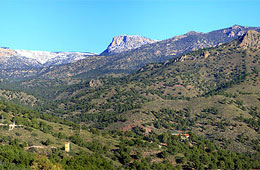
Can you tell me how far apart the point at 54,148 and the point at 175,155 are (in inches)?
1207

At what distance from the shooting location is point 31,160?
5903cm

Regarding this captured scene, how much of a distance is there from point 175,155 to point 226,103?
80871 mm

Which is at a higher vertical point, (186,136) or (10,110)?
(10,110)

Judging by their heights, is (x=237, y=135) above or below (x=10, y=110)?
below

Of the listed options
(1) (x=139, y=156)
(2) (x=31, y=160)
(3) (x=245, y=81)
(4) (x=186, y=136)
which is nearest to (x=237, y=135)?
(4) (x=186, y=136)

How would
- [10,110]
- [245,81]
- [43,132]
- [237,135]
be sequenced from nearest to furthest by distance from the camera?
[43,132] → [10,110] → [237,135] → [245,81]

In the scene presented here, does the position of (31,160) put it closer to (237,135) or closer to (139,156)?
(139,156)

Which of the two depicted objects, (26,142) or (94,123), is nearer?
(26,142)

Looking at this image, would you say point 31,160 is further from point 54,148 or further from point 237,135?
point 237,135

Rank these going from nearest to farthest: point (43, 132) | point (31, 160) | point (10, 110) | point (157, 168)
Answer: point (31, 160)
point (157, 168)
point (43, 132)
point (10, 110)

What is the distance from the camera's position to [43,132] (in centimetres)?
9181

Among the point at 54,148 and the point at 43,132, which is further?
the point at 43,132

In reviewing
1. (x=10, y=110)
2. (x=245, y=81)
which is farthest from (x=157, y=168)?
(x=245, y=81)

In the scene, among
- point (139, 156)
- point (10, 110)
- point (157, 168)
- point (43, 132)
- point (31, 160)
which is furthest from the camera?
point (10, 110)
